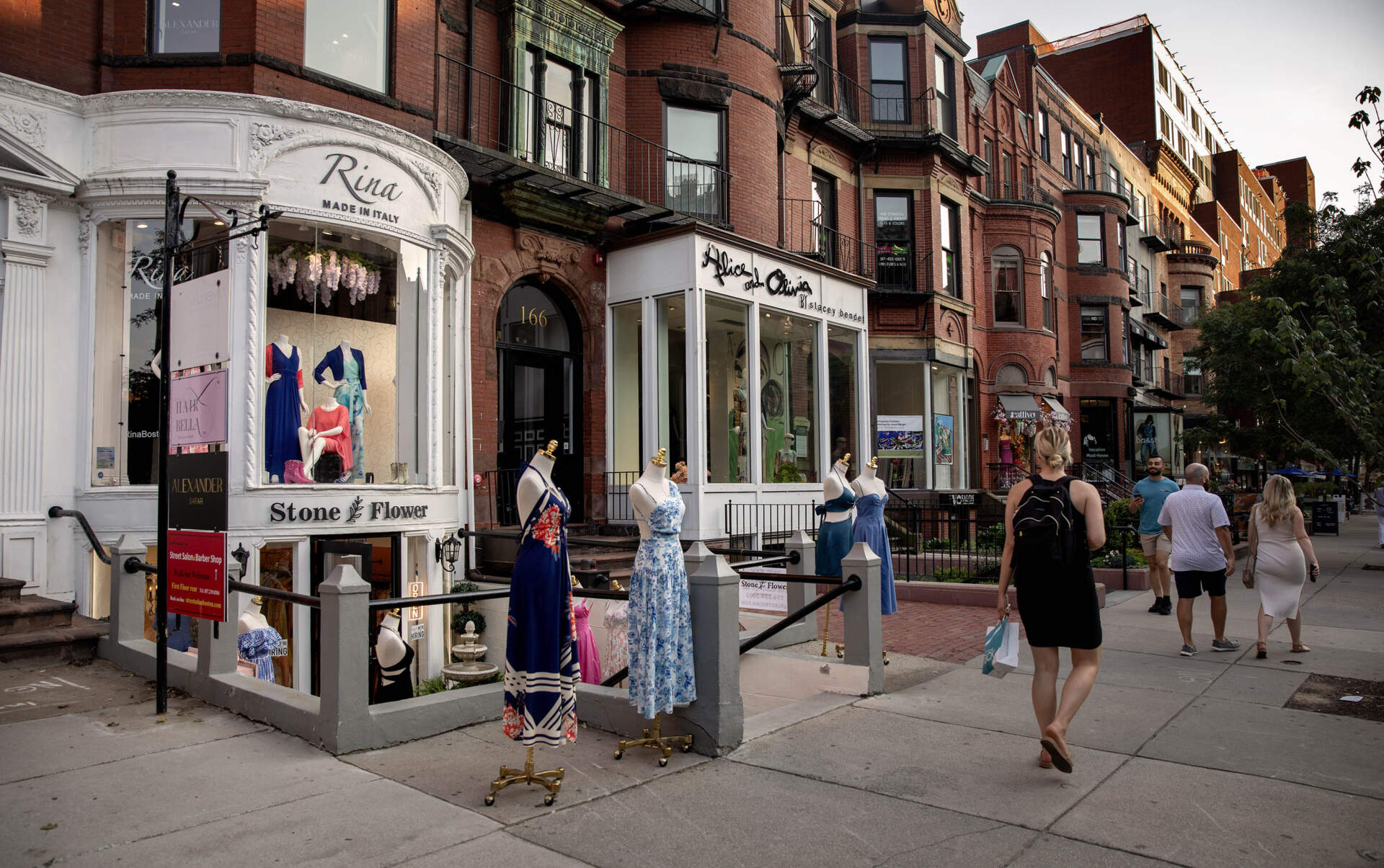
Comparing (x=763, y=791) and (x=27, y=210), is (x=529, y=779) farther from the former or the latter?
(x=27, y=210)

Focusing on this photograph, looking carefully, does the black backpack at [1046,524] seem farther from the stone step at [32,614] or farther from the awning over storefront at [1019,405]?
the awning over storefront at [1019,405]

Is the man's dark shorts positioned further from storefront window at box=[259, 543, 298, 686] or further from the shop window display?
storefront window at box=[259, 543, 298, 686]

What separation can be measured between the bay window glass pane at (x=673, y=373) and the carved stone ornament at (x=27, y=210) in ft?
27.2

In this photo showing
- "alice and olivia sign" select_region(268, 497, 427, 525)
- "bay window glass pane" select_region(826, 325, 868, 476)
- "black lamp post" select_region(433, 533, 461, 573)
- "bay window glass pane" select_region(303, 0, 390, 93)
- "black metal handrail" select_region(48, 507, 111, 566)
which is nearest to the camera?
"black metal handrail" select_region(48, 507, 111, 566)

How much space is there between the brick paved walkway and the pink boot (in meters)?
6.03

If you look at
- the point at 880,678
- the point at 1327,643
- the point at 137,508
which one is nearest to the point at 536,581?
the point at 880,678

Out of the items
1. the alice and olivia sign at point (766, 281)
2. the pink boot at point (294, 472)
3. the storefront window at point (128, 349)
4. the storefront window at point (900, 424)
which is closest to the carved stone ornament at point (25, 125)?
the storefront window at point (128, 349)

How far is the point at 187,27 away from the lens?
10.5m

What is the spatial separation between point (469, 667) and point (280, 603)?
2277 millimetres

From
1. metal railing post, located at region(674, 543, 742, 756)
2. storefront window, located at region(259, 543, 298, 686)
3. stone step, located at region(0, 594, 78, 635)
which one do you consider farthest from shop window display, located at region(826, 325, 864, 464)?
stone step, located at region(0, 594, 78, 635)

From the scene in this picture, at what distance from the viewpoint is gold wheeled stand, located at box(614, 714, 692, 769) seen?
18.6ft

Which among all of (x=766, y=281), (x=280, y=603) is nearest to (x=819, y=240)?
(x=766, y=281)

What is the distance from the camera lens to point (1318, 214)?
65.1 feet

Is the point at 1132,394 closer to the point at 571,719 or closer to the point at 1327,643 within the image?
the point at 1327,643
